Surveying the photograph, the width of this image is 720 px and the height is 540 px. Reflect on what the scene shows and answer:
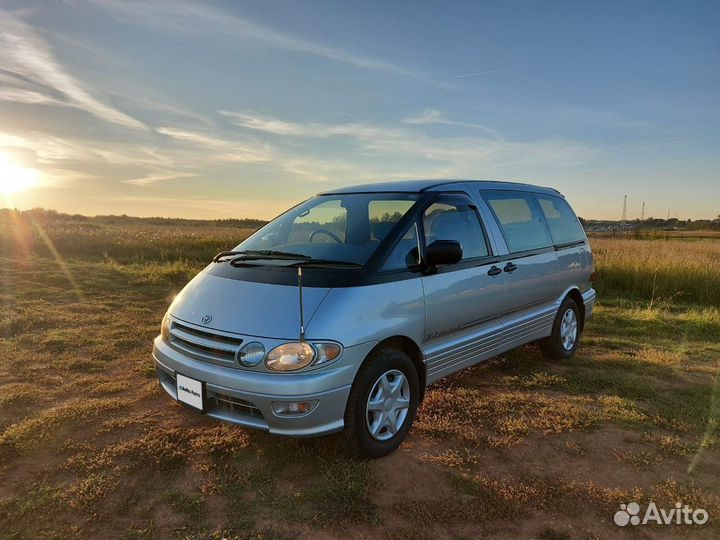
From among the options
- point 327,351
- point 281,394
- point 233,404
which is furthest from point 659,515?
point 233,404

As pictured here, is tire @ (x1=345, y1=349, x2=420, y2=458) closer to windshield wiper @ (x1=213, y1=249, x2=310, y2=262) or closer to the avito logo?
windshield wiper @ (x1=213, y1=249, x2=310, y2=262)

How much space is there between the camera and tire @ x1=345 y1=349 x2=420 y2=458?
2914 millimetres

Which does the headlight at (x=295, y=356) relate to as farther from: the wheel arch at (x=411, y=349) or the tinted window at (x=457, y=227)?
the tinted window at (x=457, y=227)

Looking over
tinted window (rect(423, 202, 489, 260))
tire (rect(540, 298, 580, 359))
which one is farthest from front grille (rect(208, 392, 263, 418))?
tire (rect(540, 298, 580, 359))

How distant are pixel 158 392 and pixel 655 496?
3.83 metres

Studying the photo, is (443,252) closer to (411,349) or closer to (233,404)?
(411,349)

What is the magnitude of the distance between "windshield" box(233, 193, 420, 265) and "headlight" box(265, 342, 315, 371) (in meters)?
0.75

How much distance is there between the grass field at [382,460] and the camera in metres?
2.54

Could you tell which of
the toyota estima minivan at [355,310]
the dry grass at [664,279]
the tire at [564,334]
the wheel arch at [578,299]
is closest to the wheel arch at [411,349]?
the toyota estima minivan at [355,310]

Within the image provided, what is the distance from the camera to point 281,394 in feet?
8.82

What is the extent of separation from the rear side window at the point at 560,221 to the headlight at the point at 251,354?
359 cm

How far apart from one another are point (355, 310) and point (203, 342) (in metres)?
0.99

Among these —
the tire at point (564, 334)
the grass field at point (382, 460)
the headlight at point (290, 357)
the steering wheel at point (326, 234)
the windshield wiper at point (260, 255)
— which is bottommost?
the grass field at point (382, 460)

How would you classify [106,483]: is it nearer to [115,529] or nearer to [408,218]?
[115,529]
